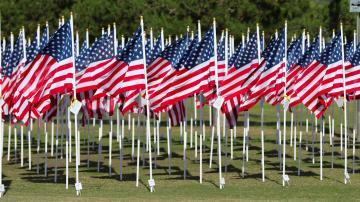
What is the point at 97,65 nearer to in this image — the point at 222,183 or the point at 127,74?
the point at 127,74

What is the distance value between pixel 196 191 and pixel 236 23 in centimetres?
3190

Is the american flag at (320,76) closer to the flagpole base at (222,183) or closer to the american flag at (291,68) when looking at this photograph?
the american flag at (291,68)

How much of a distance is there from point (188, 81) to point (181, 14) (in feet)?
105

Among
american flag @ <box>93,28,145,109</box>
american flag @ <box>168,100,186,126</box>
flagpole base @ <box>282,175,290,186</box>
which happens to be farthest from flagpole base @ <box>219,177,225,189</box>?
american flag @ <box>168,100,186,126</box>

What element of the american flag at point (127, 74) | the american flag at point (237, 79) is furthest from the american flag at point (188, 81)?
the american flag at point (237, 79)

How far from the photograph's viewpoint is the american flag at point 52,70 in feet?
100

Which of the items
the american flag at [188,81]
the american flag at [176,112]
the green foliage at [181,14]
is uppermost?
the green foliage at [181,14]

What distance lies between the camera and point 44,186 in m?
32.2

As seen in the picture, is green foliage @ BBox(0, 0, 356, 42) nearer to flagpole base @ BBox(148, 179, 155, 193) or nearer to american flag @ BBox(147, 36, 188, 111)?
american flag @ BBox(147, 36, 188, 111)

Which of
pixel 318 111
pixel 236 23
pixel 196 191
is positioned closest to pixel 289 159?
pixel 318 111

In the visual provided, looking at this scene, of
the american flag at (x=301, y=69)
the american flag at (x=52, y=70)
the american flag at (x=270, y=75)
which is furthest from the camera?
the american flag at (x=301, y=69)

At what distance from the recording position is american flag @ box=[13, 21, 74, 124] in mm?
30609

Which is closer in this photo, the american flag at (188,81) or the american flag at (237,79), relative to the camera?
the american flag at (188,81)

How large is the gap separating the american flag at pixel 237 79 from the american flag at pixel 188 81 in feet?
2.49
